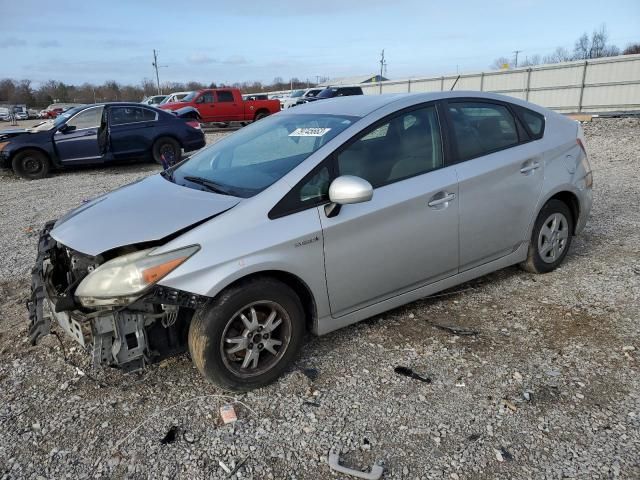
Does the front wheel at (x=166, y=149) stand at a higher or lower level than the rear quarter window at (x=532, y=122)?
lower

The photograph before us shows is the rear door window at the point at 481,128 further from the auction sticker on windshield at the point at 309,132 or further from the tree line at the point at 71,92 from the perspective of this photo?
the tree line at the point at 71,92

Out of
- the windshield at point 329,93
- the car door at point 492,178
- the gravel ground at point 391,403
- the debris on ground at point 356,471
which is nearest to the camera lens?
the debris on ground at point 356,471

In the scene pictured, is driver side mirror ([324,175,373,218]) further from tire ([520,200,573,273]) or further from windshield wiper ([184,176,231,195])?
tire ([520,200,573,273])

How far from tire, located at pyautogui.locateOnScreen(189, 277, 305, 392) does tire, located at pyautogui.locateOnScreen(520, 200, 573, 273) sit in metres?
2.38

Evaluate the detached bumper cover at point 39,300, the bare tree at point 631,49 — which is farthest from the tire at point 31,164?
the bare tree at point 631,49

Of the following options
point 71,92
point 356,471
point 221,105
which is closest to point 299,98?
point 221,105

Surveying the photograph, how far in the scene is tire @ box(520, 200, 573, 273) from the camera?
4.38 m

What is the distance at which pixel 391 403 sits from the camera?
2947 millimetres

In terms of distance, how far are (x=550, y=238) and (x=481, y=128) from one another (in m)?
1.26

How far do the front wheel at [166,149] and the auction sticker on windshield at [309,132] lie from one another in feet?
30.5

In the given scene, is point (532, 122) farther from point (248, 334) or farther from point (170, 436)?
point (170, 436)

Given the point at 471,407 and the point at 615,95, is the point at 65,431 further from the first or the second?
the point at 615,95

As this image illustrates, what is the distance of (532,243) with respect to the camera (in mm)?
4395

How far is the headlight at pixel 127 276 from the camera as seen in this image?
2652 millimetres
